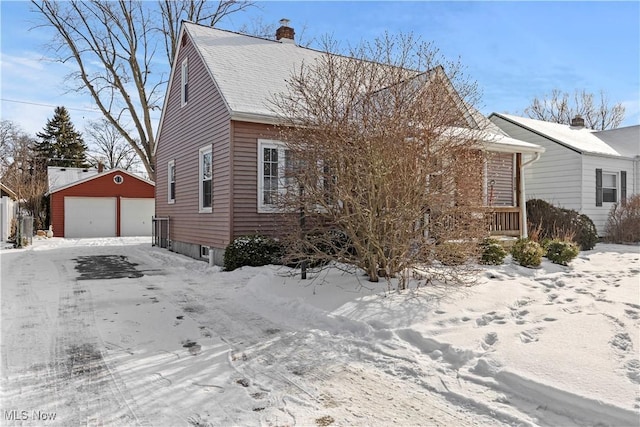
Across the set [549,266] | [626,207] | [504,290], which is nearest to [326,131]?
[504,290]

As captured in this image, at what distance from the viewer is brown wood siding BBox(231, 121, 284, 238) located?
10469mm

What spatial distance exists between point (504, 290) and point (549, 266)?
9.95ft

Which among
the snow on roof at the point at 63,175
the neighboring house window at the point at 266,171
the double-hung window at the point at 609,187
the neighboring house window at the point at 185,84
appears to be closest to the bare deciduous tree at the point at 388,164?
the neighboring house window at the point at 266,171

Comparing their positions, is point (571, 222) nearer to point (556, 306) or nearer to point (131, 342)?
point (556, 306)

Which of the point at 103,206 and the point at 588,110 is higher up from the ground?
the point at 588,110

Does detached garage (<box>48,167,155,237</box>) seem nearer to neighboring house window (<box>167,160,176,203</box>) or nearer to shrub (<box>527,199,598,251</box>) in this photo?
neighboring house window (<box>167,160,176,203</box>)

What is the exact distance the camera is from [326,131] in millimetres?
6555

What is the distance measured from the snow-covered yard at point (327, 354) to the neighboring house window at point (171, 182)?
307 inches

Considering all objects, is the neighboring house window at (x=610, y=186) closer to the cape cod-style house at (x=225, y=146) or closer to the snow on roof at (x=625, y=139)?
the snow on roof at (x=625, y=139)

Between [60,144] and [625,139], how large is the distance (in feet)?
144

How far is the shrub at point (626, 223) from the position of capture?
15.0 metres

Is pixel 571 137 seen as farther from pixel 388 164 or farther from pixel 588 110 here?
pixel 588 110

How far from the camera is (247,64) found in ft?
41.1

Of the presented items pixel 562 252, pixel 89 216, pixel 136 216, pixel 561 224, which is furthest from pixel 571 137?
pixel 89 216
